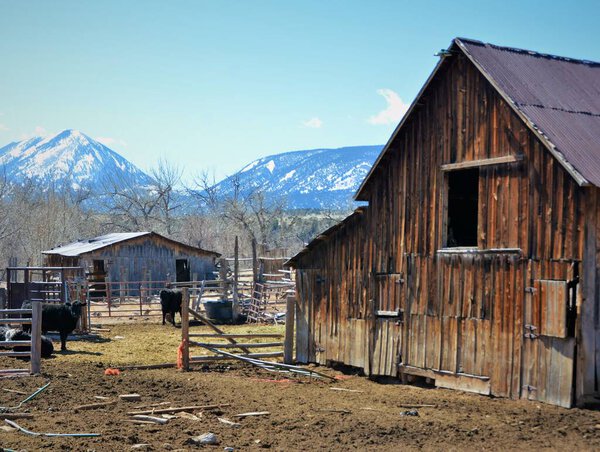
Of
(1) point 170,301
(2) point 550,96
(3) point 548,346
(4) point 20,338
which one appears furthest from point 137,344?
(2) point 550,96

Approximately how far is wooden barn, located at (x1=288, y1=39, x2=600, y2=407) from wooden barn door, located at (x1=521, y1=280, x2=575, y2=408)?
0.02 metres

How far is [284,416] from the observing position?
13086 millimetres

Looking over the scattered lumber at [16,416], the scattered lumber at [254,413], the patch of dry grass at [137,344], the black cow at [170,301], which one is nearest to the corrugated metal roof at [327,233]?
the patch of dry grass at [137,344]

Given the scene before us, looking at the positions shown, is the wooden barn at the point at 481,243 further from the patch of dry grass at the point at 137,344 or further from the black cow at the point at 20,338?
the black cow at the point at 20,338

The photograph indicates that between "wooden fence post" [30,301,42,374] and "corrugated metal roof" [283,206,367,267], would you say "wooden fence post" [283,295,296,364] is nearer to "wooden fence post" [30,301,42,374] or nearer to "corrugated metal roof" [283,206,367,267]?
"corrugated metal roof" [283,206,367,267]

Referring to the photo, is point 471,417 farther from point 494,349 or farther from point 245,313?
point 245,313

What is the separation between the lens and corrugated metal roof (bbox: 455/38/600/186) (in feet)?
44.5

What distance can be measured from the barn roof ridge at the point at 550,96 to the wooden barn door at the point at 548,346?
2.12 metres

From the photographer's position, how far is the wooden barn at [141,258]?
4038 centimetres

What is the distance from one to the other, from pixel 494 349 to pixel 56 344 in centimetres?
1453

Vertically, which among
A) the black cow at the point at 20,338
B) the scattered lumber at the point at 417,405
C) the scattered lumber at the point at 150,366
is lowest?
the scattered lumber at the point at 150,366

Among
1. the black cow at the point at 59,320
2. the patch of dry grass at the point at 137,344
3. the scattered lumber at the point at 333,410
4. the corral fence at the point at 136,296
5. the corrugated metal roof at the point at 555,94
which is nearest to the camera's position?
the scattered lumber at the point at 333,410

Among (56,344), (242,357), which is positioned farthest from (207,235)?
(242,357)

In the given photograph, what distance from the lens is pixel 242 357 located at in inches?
742
